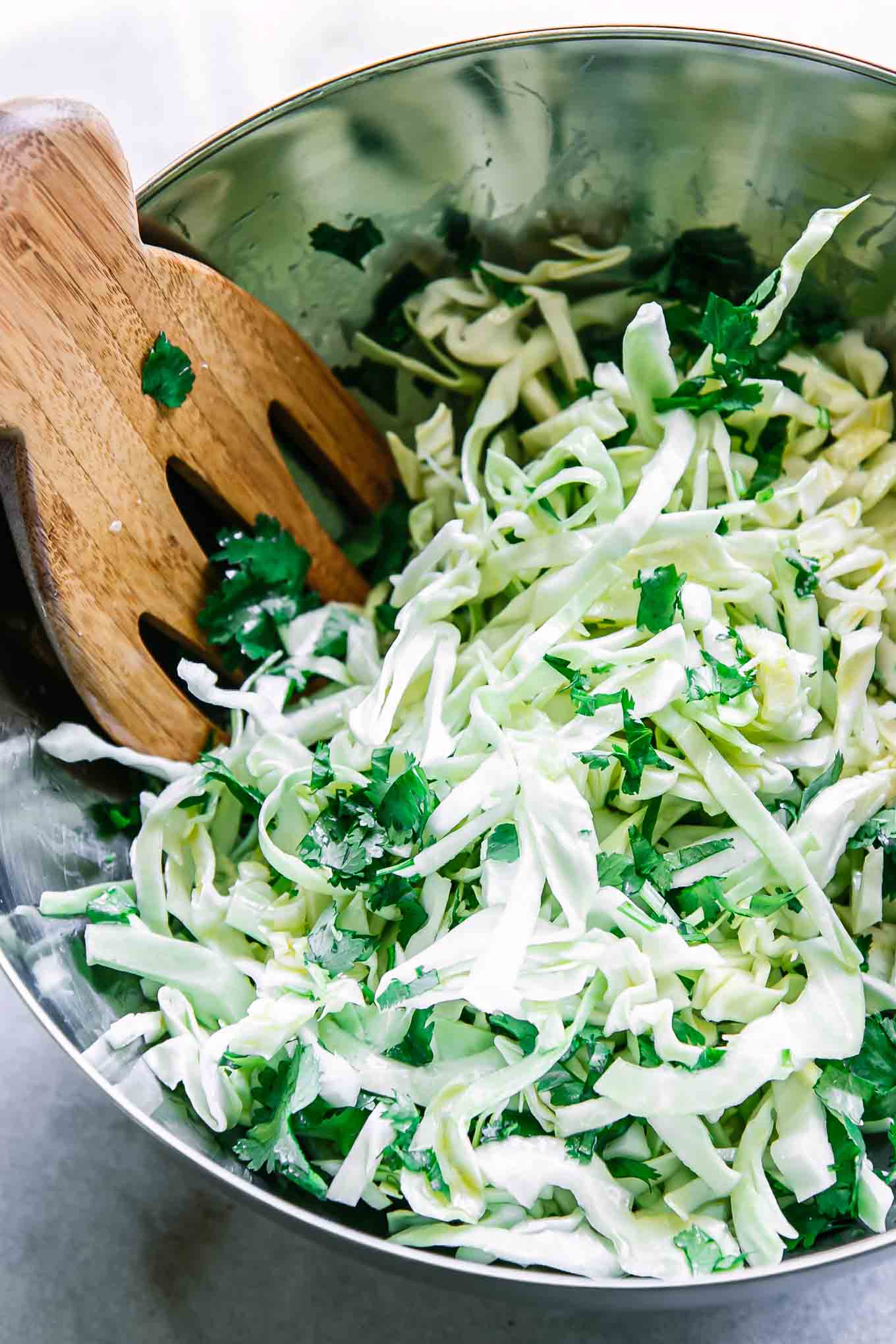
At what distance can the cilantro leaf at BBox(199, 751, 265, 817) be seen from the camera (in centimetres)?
118

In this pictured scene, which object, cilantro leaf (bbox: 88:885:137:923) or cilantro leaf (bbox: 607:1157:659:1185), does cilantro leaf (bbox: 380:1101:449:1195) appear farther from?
cilantro leaf (bbox: 88:885:137:923)

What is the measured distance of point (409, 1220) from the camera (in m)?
0.99

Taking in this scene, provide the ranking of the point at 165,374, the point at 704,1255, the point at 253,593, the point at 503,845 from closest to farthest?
1. the point at 704,1255
2. the point at 503,845
3. the point at 165,374
4. the point at 253,593

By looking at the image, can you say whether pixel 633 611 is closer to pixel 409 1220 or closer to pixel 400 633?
pixel 400 633

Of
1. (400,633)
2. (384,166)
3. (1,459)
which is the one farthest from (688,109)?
(1,459)

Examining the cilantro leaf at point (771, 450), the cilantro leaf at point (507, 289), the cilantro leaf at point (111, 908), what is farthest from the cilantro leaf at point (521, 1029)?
the cilantro leaf at point (507, 289)

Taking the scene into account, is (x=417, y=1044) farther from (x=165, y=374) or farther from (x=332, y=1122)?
(x=165, y=374)

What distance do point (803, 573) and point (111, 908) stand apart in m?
Result: 0.70

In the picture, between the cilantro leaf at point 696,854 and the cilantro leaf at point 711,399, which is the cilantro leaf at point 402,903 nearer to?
the cilantro leaf at point 696,854

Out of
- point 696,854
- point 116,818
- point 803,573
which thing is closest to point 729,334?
point 803,573

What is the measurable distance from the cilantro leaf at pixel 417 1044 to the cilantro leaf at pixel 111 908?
10.4 inches

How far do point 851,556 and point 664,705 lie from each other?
26cm

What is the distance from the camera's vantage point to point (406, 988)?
102 centimetres

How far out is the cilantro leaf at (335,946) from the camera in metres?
1.08
